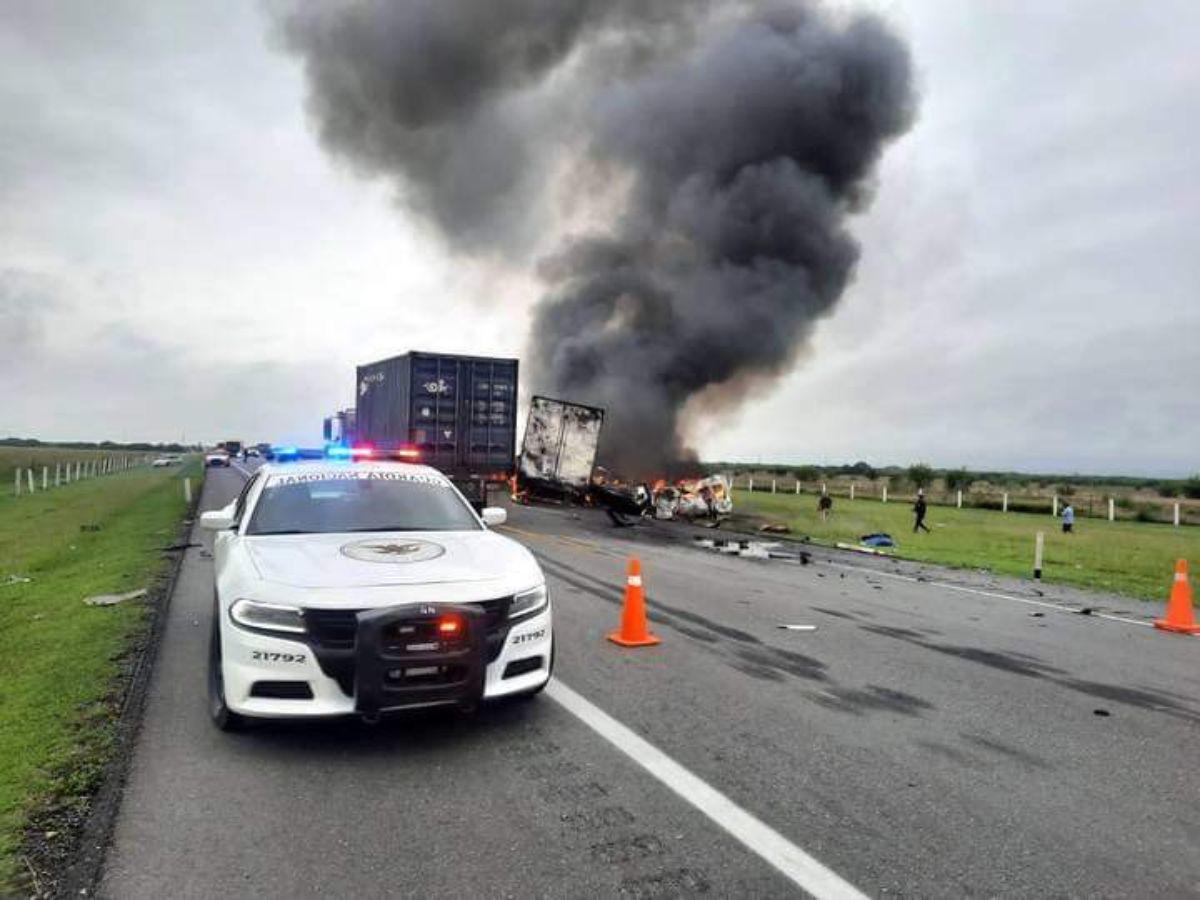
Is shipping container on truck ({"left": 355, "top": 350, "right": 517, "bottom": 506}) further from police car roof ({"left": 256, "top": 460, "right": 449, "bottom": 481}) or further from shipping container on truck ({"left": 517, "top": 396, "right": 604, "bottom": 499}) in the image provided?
police car roof ({"left": 256, "top": 460, "right": 449, "bottom": 481})

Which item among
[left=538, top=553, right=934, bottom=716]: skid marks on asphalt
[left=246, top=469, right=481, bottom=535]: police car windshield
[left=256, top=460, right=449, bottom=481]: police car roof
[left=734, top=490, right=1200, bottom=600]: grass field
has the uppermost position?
[left=256, top=460, right=449, bottom=481]: police car roof

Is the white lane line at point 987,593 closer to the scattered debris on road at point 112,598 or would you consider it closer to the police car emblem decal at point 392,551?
the police car emblem decal at point 392,551

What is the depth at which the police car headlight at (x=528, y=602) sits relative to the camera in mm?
4469

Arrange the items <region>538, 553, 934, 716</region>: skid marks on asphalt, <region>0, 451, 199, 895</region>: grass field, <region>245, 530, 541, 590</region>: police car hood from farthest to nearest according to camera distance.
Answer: <region>538, 553, 934, 716</region>: skid marks on asphalt < <region>245, 530, 541, 590</region>: police car hood < <region>0, 451, 199, 895</region>: grass field

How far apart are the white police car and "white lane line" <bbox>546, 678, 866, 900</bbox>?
1.52 ft

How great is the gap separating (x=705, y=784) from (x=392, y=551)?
2.14 m

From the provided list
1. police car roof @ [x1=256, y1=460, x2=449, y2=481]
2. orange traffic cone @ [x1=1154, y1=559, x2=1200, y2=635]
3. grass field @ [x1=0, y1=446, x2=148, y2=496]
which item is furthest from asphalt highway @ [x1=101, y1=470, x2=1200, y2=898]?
grass field @ [x1=0, y1=446, x2=148, y2=496]

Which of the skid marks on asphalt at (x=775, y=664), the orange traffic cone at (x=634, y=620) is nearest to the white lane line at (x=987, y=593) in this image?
the skid marks on asphalt at (x=775, y=664)

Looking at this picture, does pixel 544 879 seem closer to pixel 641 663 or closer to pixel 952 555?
pixel 641 663

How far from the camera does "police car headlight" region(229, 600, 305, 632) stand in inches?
159

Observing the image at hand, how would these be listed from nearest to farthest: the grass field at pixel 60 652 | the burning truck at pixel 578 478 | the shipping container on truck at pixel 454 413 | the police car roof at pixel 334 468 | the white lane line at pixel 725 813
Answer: the white lane line at pixel 725 813
the grass field at pixel 60 652
the police car roof at pixel 334 468
the shipping container on truck at pixel 454 413
the burning truck at pixel 578 478

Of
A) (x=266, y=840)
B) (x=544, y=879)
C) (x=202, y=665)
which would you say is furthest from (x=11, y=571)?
(x=544, y=879)

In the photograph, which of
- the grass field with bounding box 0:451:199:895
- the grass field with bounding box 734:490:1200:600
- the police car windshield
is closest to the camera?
the grass field with bounding box 0:451:199:895

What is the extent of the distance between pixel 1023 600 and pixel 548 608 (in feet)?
26.1
